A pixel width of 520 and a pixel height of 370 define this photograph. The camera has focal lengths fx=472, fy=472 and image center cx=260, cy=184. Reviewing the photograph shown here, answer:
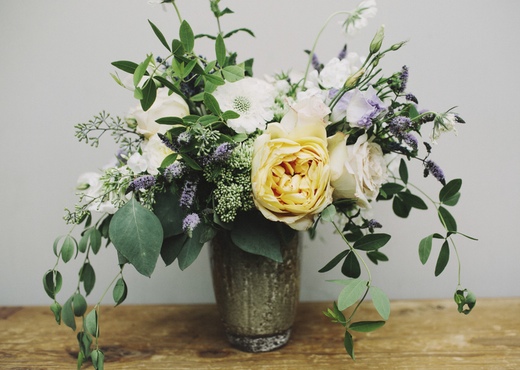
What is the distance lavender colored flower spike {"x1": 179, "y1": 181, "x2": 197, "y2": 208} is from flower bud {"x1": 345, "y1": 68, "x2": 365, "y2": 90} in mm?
261

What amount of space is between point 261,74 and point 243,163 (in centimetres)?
46

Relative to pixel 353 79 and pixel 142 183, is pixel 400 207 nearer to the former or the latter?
pixel 353 79

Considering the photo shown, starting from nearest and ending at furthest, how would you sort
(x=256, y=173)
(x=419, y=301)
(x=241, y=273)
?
(x=256, y=173) → (x=241, y=273) → (x=419, y=301)

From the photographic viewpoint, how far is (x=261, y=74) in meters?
1.07

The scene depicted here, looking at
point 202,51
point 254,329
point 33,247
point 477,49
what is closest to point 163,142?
point 254,329

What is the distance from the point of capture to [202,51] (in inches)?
41.9

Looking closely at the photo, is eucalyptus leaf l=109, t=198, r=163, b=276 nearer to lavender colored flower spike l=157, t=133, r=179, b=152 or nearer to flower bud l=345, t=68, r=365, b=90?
lavender colored flower spike l=157, t=133, r=179, b=152

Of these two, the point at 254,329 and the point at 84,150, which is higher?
the point at 84,150

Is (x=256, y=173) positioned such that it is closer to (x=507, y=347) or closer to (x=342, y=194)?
(x=342, y=194)

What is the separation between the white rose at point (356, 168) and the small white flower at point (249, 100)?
11cm

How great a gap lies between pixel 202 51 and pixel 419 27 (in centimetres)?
49

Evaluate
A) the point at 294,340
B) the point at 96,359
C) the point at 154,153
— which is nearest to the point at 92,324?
the point at 96,359

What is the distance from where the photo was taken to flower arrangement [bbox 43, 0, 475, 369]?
0.64 m

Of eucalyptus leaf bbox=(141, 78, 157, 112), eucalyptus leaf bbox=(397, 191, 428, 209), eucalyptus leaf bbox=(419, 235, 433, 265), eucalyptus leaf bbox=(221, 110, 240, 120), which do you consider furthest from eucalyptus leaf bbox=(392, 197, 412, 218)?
eucalyptus leaf bbox=(141, 78, 157, 112)
